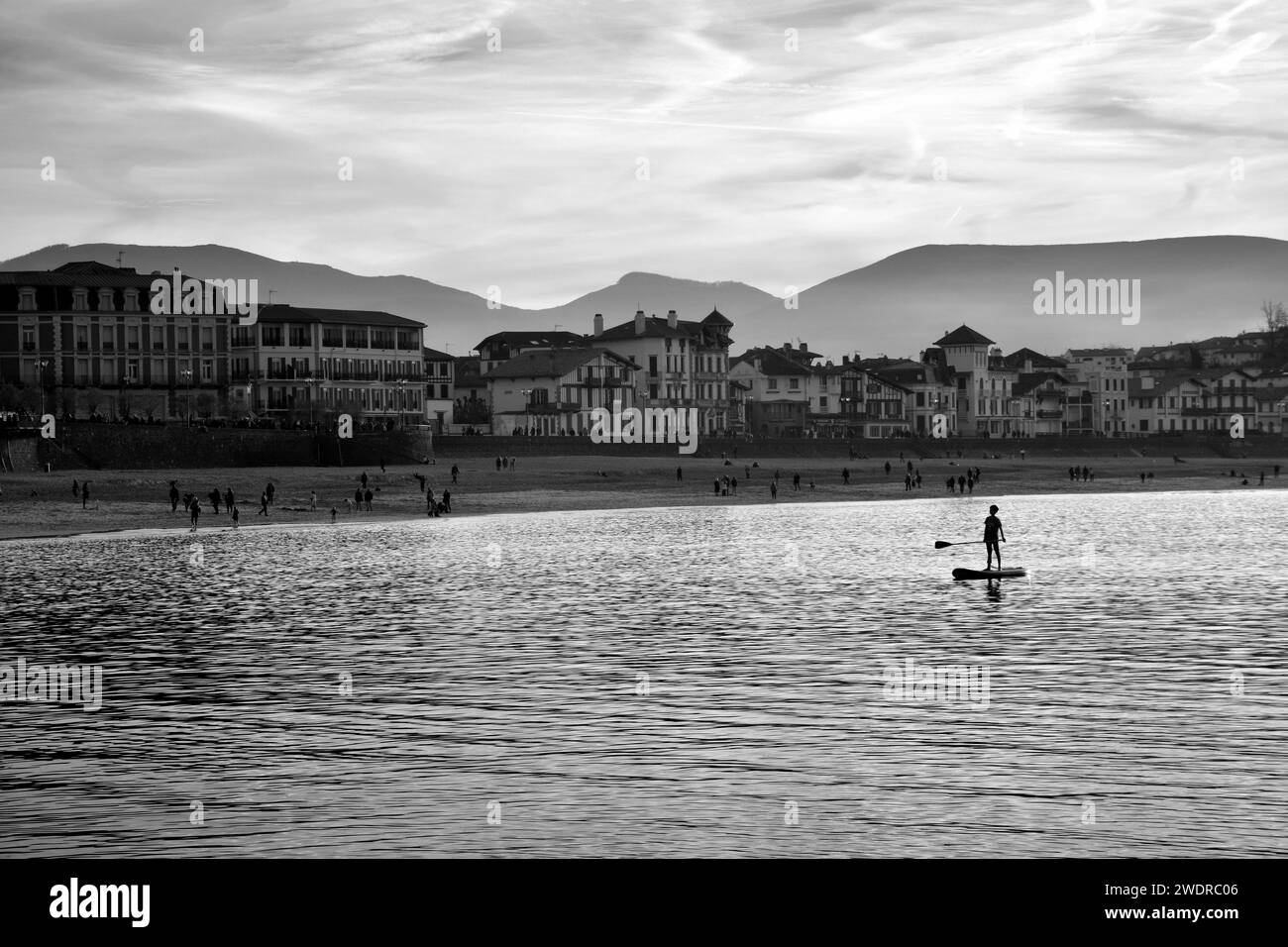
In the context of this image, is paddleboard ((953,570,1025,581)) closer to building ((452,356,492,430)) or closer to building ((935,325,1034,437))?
building ((452,356,492,430))

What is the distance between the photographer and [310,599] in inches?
1503

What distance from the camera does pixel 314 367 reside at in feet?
412

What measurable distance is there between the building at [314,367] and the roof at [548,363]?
1340 centimetres

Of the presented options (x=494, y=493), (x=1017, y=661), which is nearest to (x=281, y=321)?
(x=494, y=493)

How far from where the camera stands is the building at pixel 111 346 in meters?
117

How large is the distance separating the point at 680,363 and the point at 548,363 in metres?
16.1

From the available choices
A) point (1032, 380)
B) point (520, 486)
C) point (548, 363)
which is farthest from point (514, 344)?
point (1032, 380)

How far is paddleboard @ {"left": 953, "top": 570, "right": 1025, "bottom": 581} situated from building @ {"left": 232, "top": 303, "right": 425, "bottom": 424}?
83854 millimetres

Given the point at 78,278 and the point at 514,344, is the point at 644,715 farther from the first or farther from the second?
the point at 514,344

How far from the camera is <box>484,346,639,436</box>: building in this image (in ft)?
453

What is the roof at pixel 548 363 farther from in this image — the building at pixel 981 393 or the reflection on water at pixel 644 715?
the reflection on water at pixel 644 715

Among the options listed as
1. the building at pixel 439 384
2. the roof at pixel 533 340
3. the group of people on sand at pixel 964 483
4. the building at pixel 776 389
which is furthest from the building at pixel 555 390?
the group of people on sand at pixel 964 483

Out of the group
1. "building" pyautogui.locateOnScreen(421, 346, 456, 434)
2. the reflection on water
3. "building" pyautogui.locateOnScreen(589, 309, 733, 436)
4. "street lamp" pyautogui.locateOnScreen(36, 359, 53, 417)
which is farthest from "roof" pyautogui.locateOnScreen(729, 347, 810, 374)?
the reflection on water
